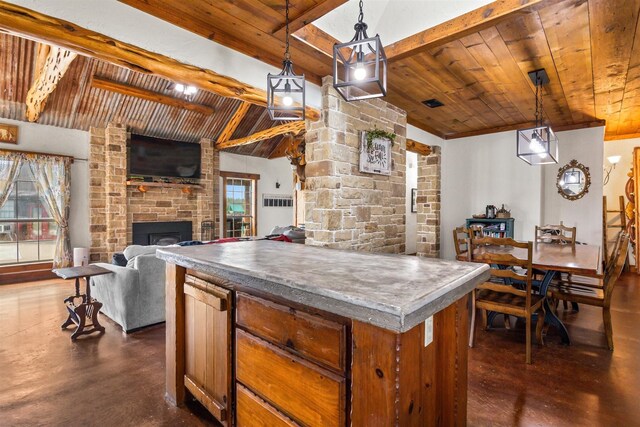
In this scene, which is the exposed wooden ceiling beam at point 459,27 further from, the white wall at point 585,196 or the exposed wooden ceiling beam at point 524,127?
the white wall at point 585,196

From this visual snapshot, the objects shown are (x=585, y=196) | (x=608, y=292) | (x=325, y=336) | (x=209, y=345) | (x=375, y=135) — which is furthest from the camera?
(x=585, y=196)

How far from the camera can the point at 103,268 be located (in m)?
3.30

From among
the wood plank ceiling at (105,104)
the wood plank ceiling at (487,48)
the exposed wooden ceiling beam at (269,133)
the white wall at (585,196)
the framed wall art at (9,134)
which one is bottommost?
the white wall at (585,196)

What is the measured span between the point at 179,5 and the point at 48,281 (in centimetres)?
546

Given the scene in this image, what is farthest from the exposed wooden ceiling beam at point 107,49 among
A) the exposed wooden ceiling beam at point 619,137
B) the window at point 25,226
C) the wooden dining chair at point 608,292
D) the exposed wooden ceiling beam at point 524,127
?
the exposed wooden ceiling beam at point 619,137

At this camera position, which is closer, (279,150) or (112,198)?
(112,198)

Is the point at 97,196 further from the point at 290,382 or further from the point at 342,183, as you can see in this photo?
the point at 290,382

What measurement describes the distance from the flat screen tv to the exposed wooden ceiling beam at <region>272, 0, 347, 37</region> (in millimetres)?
5268

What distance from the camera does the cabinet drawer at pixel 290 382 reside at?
1.13 meters

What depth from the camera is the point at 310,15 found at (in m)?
2.31

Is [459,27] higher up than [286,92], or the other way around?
[459,27]

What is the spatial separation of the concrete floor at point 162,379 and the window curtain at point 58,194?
2.69m

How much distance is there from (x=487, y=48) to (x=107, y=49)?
3004mm

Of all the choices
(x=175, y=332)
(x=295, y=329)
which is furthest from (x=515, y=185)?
(x=175, y=332)
